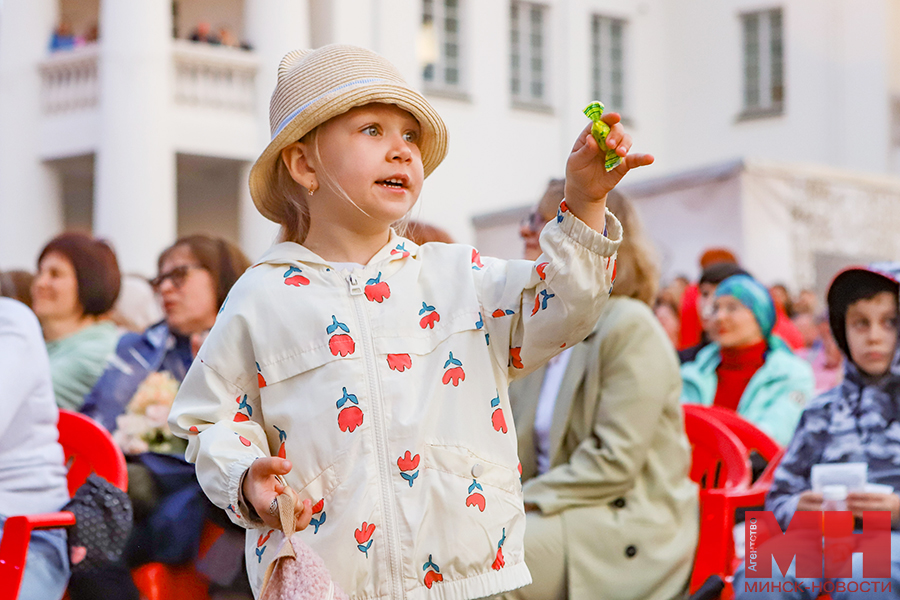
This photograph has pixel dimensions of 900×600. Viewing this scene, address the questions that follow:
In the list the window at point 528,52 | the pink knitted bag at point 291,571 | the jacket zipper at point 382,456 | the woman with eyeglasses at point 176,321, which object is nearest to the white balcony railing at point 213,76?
the window at point 528,52

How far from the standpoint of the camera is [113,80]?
14.3m

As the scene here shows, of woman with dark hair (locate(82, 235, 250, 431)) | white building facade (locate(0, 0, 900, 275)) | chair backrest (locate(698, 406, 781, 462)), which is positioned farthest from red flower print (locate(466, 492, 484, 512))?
white building facade (locate(0, 0, 900, 275))

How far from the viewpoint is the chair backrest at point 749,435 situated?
3.87 metres

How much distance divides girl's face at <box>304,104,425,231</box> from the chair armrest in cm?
126

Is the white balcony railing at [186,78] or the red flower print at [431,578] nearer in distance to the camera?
the red flower print at [431,578]

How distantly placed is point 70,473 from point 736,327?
307cm

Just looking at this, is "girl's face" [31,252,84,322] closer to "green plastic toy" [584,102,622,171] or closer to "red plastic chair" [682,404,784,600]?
"red plastic chair" [682,404,784,600]

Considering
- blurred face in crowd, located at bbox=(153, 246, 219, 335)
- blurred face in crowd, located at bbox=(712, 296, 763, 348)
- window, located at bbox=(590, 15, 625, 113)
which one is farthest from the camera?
window, located at bbox=(590, 15, 625, 113)

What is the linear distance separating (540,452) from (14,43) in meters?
14.2

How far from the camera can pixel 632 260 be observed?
3.53 meters

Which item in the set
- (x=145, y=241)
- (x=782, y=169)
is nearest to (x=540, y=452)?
(x=782, y=169)

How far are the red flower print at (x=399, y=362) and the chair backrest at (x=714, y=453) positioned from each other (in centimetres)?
190

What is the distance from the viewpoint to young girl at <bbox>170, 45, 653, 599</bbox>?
1832 mm

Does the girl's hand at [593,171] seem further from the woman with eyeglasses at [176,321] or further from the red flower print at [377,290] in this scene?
the woman with eyeglasses at [176,321]
